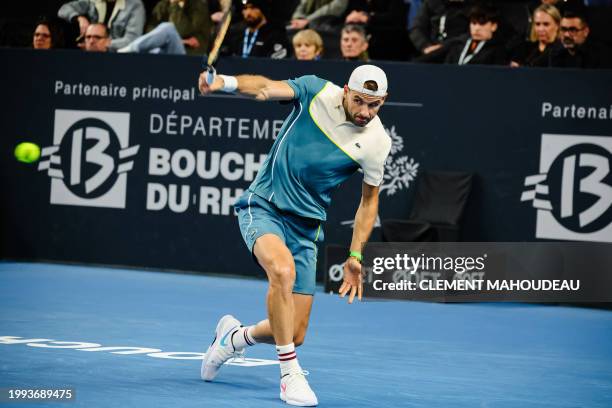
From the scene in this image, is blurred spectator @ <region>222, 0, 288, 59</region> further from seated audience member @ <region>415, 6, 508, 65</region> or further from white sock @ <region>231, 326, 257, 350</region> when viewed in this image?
white sock @ <region>231, 326, 257, 350</region>

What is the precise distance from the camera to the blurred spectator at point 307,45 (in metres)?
13.1

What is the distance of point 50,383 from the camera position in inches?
277

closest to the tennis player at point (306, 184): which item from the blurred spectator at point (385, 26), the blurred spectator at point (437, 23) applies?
the blurred spectator at point (437, 23)

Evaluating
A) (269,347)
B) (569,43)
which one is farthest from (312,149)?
(569,43)

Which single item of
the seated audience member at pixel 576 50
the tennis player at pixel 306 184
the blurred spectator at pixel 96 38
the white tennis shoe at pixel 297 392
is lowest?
the white tennis shoe at pixel 297 392

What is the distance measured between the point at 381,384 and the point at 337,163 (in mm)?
1494

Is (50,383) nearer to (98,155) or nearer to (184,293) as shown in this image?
(184,293)

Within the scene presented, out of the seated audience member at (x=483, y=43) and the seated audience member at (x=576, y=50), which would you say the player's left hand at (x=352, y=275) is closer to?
the seated audience member at (x=576, y=50)

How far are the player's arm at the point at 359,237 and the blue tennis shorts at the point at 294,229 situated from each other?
0.78ft

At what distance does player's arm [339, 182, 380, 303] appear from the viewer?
287 inches

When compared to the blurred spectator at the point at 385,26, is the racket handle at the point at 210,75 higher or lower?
lower

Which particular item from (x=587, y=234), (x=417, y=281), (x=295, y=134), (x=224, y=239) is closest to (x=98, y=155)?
(x=224, y=239)

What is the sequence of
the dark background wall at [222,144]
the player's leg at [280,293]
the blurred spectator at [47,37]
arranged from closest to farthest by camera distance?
the player's leg at [280,293] < the dark background wall at [222,144] < the blurred spectator at [47,37]

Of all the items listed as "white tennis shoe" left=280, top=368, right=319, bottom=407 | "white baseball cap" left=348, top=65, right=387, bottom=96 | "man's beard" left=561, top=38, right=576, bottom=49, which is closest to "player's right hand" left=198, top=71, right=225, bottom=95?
"white baseball cap" left=348, top=65, right=387, bottom=96
